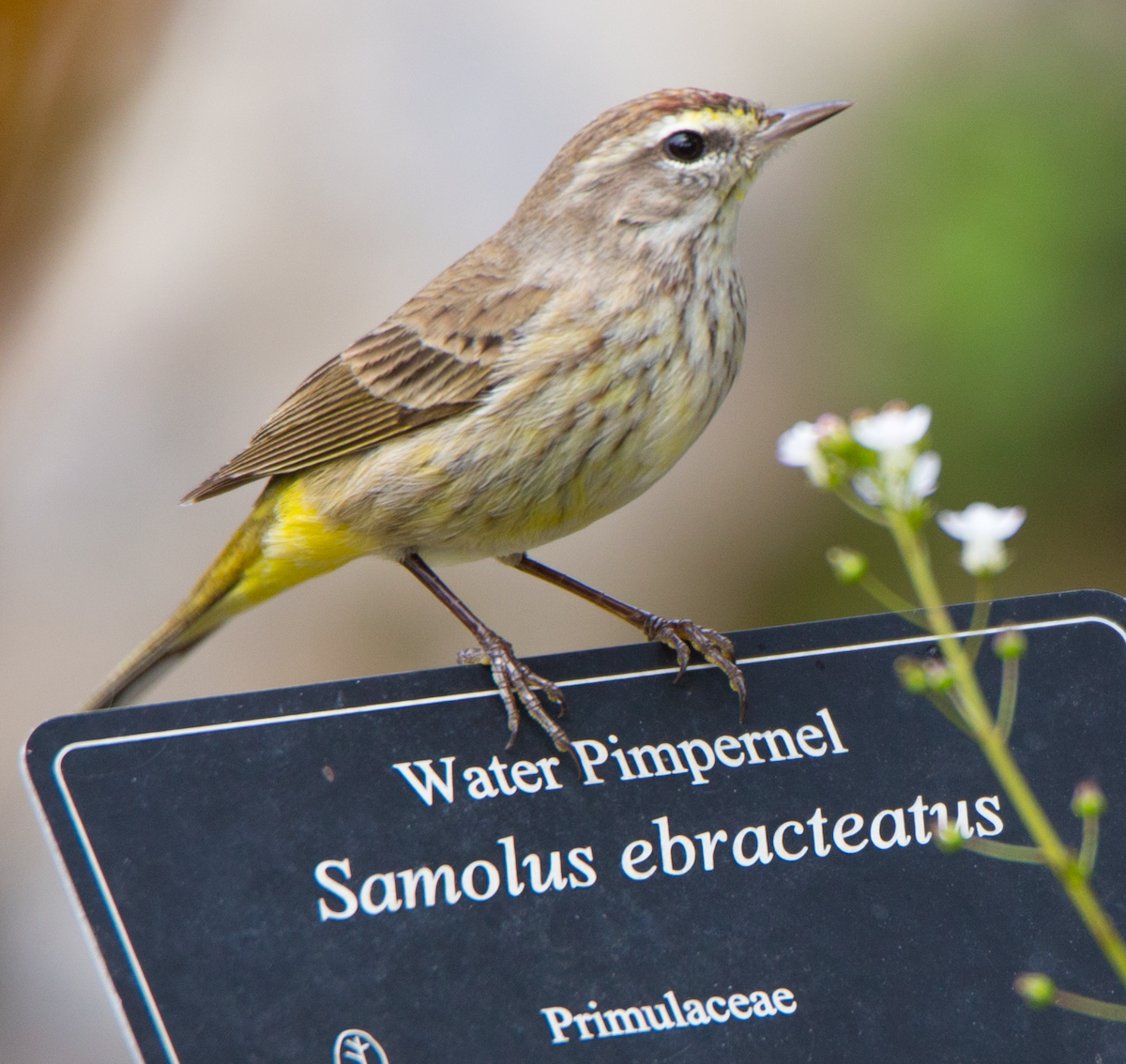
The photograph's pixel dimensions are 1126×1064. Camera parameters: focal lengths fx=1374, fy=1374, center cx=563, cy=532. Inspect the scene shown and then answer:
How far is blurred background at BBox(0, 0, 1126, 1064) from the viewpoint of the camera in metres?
4.16

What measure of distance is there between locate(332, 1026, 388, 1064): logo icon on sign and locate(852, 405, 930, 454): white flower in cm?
110

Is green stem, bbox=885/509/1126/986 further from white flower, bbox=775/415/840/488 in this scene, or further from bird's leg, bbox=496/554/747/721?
bird's leg, bbox=496/554/747/721

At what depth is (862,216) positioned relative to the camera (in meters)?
4.50

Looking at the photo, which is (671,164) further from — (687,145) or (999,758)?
(999,758)

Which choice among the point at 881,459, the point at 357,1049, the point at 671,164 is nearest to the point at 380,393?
the point at 671,164

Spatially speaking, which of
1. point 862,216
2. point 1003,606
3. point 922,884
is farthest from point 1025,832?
point 862,216

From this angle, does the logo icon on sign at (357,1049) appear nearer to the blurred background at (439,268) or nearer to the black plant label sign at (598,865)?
the black plant label sign at (598,865)

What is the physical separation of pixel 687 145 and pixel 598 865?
138 cm

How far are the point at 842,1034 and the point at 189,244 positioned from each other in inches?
132

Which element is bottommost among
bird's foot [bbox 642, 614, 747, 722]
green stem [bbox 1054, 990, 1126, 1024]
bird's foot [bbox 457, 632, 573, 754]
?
green stem [bbox 1054, 990, 1126, 1024]

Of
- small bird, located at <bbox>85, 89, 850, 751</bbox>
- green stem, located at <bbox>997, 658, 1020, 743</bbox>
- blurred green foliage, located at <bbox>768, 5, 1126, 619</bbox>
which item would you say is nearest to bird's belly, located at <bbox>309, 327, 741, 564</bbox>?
small bird, located at <bbox>85, 89, 850, 751</bbox>

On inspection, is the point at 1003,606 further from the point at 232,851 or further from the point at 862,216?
the point at 862,216

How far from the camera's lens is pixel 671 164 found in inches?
103

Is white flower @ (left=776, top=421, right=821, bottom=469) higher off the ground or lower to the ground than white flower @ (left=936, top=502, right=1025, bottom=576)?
higher
